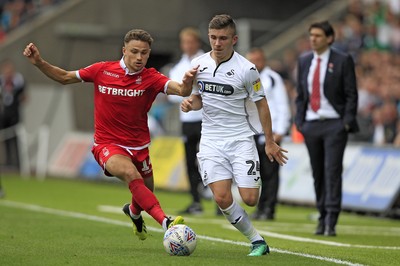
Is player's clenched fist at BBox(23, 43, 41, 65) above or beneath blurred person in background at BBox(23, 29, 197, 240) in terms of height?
above

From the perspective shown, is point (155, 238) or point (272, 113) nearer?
point (155, 238)

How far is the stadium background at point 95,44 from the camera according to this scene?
25562 millimetres

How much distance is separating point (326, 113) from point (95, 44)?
19729 mm

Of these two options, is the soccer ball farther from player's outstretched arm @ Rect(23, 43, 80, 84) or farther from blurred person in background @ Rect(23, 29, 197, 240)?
player's outstretched arm @ Rect(23, 43, 80, 84)

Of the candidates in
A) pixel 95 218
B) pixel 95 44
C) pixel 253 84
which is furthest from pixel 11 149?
pixel 253 84

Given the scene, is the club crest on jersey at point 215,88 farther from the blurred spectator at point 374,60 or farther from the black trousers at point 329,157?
the blurred spectator at point 374,60

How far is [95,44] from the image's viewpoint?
3156cm

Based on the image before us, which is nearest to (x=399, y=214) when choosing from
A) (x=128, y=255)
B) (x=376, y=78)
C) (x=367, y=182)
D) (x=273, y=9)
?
(x=367, y=182)

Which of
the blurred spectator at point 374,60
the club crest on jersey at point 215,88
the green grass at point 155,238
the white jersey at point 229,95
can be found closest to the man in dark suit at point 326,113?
the green grass at point 155,238

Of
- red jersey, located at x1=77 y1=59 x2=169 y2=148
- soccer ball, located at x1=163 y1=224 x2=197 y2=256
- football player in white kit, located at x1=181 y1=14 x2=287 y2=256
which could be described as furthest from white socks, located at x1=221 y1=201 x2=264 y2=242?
red jersey, located at x1=77 y1=59 x2=169 y2=148

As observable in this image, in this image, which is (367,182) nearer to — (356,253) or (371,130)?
(371,130)

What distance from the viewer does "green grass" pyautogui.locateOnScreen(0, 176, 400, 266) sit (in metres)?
9.23

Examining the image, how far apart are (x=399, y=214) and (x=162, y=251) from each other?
22.4ft

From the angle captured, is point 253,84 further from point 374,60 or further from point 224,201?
point 374,60
